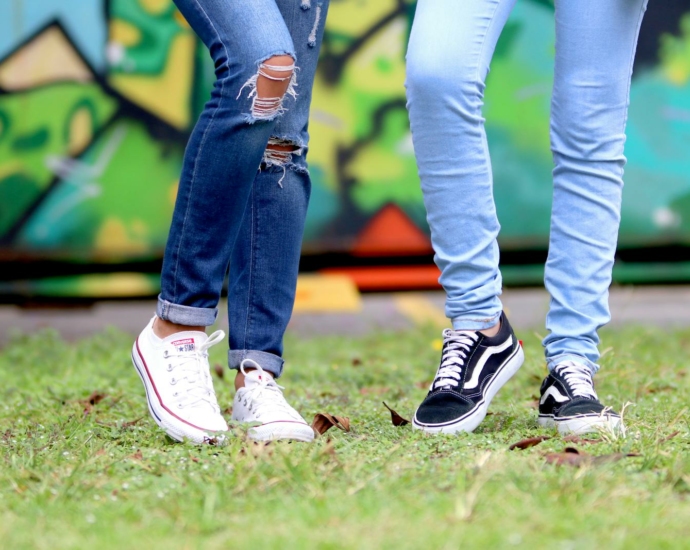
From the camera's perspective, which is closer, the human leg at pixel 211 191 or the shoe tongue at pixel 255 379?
the human leg at pixel 211 191

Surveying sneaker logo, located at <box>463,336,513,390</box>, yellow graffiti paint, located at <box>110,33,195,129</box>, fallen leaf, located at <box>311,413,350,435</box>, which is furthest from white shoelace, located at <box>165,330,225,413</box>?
yellow graffiti paint, located at <box>110,33,195,129</box>

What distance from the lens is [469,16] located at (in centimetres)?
182

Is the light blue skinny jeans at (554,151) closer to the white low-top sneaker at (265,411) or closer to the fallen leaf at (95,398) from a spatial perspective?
the white low-top sneaker at (265,411)

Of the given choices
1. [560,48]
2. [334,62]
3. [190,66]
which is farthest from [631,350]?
[190,66]

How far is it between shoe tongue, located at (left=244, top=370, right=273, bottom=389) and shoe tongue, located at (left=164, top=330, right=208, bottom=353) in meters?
0.14

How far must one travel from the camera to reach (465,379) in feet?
6.11

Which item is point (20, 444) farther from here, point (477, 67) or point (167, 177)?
point (167, 177)

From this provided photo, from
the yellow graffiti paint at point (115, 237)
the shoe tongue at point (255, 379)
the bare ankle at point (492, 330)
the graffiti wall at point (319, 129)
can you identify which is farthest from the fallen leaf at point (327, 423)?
the yellow graffiti paint at point (115, 237)

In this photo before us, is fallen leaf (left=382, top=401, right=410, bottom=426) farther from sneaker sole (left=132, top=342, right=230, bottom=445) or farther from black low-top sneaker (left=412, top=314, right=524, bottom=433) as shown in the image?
sneaker sole (left=132, top=342, right=230, bottom=445)

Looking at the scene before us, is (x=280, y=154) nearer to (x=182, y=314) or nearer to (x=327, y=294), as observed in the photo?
(x=182, y=314)

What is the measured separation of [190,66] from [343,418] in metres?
3.52

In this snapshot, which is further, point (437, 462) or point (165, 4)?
point (165, 4)

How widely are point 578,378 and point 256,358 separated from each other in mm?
719

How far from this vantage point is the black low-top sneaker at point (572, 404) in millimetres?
1810
